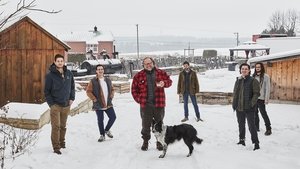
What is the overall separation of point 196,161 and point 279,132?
363cm

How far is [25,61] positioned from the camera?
1220cm

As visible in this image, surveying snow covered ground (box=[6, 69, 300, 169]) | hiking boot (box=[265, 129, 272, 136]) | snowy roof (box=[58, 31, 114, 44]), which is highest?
snowy roof (box=[58, 31, 114, 44])

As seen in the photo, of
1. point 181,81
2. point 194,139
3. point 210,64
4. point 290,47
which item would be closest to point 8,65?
point 181,81

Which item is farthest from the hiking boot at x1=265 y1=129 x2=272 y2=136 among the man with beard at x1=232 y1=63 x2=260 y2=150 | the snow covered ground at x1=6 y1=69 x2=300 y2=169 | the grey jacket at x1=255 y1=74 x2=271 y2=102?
the man with beard at x1=232 y1=63 x2=260 y2=150

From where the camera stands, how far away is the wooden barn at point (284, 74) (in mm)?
14266

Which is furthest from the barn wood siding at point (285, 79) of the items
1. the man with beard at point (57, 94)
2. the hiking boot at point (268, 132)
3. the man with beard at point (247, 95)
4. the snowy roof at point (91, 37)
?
the snowy roof at point (91, 37)

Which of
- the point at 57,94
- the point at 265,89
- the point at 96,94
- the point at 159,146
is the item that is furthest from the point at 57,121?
the point at 265,89

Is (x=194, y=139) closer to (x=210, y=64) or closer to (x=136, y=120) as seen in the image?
(x=136, y=120)

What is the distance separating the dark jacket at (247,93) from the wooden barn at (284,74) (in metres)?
7.20

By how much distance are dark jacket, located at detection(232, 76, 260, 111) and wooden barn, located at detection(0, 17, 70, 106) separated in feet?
23.4

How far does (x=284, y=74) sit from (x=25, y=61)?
31.1ft

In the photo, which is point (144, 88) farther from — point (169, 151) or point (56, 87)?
point (56, 87)

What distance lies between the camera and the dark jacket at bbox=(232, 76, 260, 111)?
7469 mm

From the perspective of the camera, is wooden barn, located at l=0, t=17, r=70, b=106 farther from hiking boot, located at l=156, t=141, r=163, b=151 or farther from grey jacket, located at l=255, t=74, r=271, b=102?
grey jacket, located at l=255, t=74, r=271, b=102
